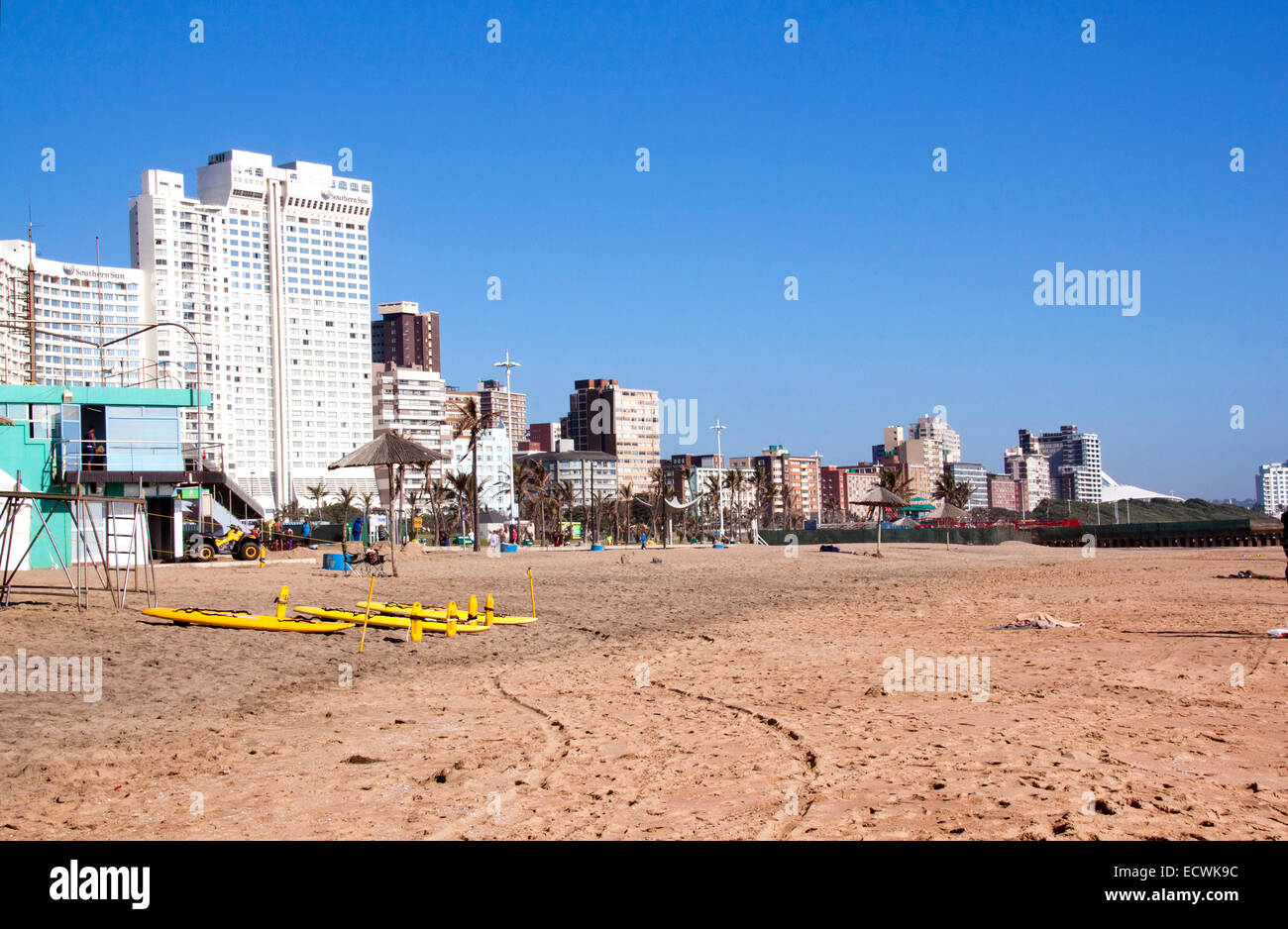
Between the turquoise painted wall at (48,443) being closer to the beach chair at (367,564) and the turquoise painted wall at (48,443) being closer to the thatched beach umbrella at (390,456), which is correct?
the beach chair at (367,564)

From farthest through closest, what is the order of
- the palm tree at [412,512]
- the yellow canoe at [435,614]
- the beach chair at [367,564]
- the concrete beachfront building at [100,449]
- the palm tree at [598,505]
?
the palm tree at [598,505] → the palm tree at [412,512] → the concrete beachfront building at [100,449] → the beach chair at [367,564] → the yellow canoe at [435,614]

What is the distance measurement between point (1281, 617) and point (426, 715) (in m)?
13.8

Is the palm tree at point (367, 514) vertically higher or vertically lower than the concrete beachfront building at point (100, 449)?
lower

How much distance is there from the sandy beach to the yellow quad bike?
55.2 ft

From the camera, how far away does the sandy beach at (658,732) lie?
223 inches

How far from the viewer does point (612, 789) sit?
6.32 metres

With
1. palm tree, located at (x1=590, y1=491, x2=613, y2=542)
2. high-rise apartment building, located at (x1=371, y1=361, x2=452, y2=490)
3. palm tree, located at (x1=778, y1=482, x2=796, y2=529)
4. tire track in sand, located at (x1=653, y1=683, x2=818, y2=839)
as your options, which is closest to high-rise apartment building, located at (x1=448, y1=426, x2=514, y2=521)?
high-rise apartment building, located at (x1=371, y1=361, x2=452, y2=490)

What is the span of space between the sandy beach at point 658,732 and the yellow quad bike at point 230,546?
16.8 metres

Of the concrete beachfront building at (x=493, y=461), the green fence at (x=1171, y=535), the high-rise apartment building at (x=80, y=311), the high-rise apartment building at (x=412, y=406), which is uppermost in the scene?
the high-rise apartment building at (x=80, y=311)

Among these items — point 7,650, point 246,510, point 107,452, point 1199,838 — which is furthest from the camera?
point 246,510

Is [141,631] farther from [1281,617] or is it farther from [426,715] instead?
[1281,617]

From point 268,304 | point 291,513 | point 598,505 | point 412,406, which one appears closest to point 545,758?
point 598,505

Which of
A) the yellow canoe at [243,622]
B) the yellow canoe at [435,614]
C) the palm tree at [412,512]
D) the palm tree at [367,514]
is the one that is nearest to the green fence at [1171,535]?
the palm tree at [412,512]

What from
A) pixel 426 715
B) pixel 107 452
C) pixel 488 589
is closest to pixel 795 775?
pixel 426 715
